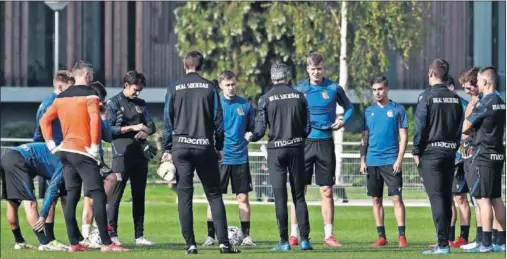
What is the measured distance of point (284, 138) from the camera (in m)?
16.4

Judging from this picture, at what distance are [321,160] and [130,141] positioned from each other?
95.3 inches

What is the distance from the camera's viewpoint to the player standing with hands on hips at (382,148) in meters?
17.9

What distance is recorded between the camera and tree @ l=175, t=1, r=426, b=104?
3519cm

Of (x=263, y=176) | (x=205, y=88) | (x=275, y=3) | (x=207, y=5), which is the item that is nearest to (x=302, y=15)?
(x=275, y=3)

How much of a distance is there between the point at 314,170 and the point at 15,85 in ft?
98.3

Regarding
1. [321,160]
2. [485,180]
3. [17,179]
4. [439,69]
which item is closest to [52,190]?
[17,179]

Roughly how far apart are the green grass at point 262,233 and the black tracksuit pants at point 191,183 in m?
0.31

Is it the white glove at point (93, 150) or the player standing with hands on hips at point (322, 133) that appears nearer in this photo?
the white glove at point (93, 150)

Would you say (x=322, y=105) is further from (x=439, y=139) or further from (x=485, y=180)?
(x=485, y=180)

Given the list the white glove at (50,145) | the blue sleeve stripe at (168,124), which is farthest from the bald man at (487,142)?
the white glove at (50,145)

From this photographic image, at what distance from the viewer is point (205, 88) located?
15.6m

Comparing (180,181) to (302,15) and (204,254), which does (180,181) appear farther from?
(302,15)

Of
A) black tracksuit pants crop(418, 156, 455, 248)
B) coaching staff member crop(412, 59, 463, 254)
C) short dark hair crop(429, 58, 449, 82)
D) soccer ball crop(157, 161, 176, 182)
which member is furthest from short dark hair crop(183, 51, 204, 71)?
black tracksuit pants crop(418, 156, 455, 248)

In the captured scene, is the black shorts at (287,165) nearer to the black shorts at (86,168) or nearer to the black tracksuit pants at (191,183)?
the black tracksuit pants at (191,183)
